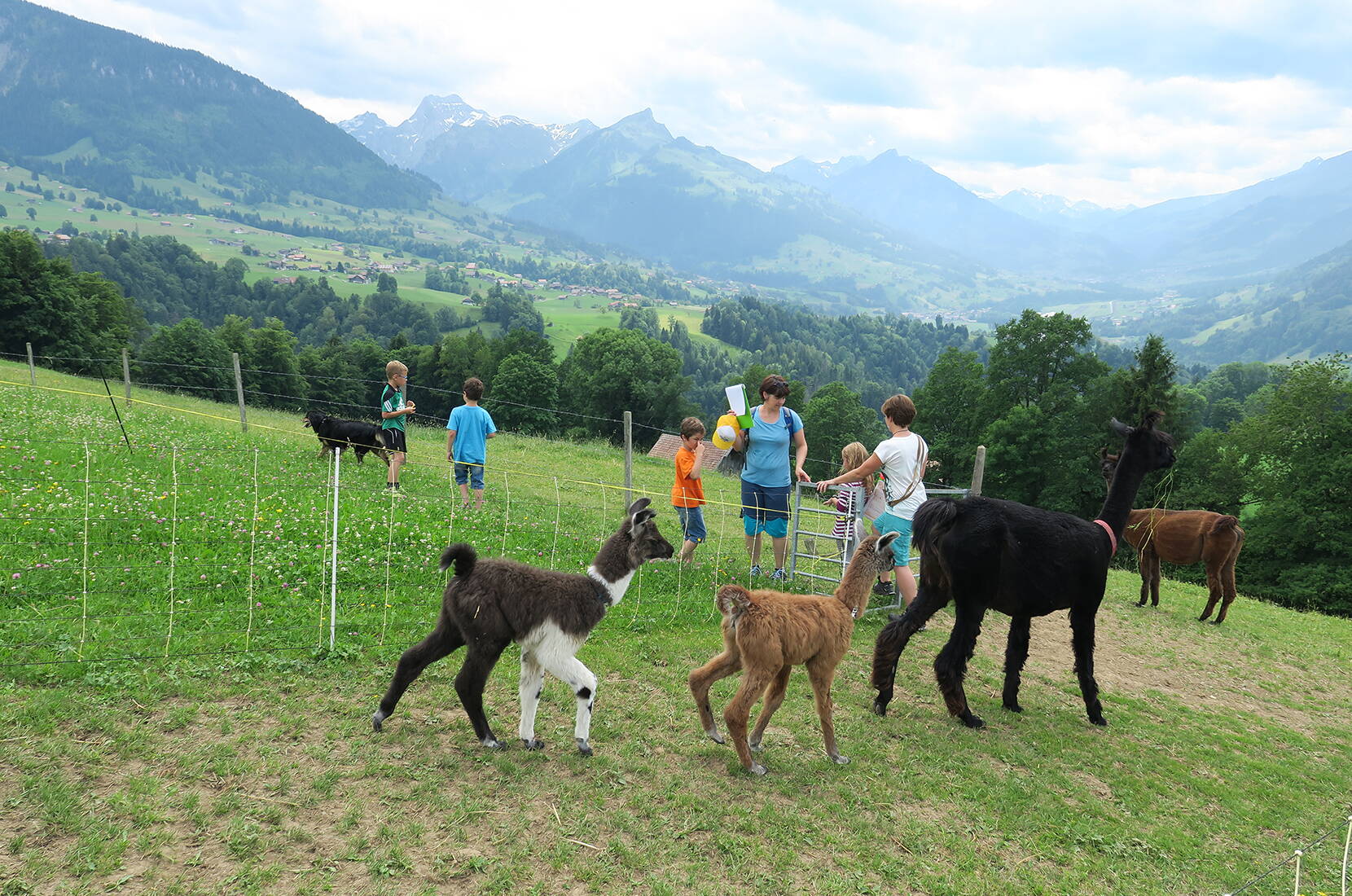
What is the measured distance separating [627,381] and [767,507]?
174 ft

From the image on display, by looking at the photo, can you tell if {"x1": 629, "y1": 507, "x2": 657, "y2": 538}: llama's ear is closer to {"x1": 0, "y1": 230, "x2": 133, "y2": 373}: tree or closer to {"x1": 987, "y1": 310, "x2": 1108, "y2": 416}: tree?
{"x1": 987, "y1": 310, "x2": 1108, "y2": 416}: tree

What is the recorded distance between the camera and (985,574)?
6477 mm

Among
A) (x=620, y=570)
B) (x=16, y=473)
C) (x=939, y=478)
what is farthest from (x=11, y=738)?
(x=939, y=478)

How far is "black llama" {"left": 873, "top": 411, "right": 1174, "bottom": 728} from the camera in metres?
6.47

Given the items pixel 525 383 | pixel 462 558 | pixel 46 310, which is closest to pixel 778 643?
pixel 462 558

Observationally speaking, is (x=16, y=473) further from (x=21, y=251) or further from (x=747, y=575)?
(x=21, y=251)

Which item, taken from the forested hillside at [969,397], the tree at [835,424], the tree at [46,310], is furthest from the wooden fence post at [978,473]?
the tree at [46,310]

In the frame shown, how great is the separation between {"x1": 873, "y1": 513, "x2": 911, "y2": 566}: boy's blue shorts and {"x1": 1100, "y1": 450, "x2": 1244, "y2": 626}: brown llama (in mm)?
6972

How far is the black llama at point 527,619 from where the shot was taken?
188 inches

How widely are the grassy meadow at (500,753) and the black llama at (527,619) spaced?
36 cm

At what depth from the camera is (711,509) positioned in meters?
17.6

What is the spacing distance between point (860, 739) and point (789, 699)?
784mm

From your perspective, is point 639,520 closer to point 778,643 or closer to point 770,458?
point 778,643

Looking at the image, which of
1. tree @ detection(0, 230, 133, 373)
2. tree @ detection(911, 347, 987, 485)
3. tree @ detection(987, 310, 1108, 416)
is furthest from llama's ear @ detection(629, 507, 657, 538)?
tree @ detection(0, 230, 133, 373)
